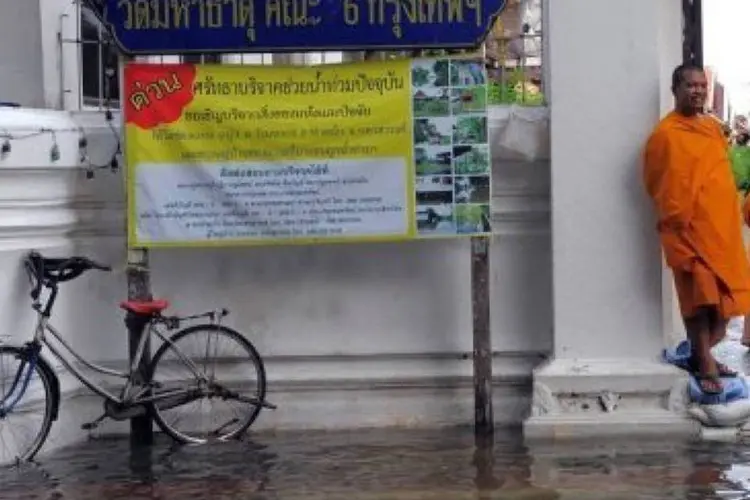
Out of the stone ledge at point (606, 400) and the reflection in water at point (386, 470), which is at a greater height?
the stone ledge at point (606, 400)

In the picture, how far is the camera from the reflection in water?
6.29 m

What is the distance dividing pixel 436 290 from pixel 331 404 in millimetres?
853

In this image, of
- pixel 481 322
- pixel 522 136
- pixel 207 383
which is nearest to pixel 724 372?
pixel 481 322

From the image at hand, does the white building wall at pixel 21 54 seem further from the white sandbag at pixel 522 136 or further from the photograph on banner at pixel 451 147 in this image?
the white sandbag at pixel 522 136

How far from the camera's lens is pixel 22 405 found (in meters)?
6.98

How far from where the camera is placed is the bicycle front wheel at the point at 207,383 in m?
7.45

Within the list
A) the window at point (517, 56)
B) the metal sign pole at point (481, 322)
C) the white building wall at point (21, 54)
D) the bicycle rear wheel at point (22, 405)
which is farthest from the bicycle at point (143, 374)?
the window at point (517, 56)

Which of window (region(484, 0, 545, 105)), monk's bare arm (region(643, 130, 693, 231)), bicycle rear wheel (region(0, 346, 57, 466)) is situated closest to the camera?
bicycle rear wheel (region(0, 346, 57, 466))

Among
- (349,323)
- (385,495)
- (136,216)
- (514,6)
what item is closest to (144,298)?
(136,216)

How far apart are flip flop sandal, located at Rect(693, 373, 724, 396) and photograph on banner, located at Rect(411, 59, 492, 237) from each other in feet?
4.41

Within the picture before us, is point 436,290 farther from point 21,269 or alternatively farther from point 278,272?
point 21,269

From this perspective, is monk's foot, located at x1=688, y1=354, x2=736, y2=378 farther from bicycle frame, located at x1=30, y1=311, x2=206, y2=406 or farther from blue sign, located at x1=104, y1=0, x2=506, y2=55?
bicycle frame, located at x1=30, y1=311, x2=206, y2=406

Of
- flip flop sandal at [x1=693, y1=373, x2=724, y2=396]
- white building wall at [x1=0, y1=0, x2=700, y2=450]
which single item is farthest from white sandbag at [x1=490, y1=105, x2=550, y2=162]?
flip flop sandal at [x1=693, y1=373, x2=724, y2=396]

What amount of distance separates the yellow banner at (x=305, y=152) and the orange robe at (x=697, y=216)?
0.92 metres
